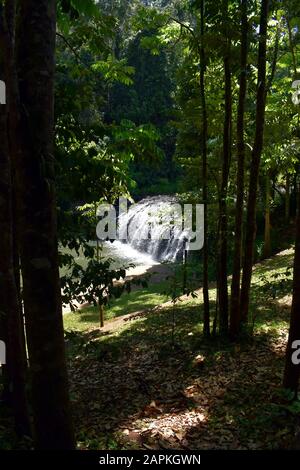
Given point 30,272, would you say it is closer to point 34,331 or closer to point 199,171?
point 34,331

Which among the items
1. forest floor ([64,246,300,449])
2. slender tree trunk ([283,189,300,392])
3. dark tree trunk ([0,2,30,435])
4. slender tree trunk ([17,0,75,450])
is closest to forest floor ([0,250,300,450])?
forest floor ([64,246,300,449])

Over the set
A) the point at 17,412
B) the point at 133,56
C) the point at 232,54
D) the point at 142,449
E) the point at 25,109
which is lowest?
the point at 142,449

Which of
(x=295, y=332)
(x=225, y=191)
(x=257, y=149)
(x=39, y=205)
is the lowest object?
(x=295, y=332)

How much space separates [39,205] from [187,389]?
415 centimetres

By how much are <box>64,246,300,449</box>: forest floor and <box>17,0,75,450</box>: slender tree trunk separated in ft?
7.16

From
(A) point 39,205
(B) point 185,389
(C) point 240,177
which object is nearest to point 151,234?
(C) point 240,177

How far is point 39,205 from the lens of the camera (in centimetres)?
267

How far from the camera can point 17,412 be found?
175 inches

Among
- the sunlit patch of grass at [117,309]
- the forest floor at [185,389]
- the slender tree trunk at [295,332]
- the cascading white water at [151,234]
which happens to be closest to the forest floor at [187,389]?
the forest floor at [185,389]

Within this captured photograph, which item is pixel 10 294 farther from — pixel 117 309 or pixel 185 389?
pixel 117 309

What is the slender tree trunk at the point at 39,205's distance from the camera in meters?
2.61

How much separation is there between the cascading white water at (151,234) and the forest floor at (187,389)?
13.0 meters

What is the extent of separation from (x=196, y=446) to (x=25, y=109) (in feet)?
12.2

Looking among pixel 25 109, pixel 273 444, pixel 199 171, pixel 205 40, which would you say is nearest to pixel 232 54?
pixel 205 40
